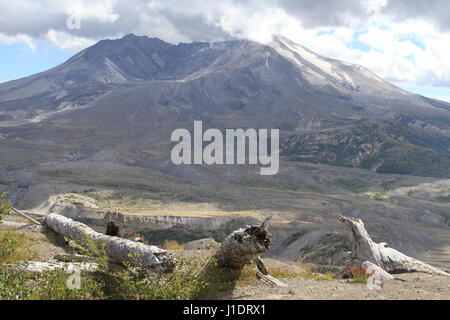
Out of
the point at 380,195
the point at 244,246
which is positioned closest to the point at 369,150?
the point at 380,195

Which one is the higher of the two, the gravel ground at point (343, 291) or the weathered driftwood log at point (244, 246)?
the weathered driftwood log at point (244, 246)

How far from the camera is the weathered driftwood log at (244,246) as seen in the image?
851 cm

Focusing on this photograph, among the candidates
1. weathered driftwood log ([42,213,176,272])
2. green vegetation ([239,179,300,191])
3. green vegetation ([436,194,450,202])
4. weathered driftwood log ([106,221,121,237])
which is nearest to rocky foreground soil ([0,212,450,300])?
weathered driftwood log ([42,213,176,272])

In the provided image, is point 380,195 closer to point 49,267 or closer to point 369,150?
point 369,150

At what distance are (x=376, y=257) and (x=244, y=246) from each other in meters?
5.17

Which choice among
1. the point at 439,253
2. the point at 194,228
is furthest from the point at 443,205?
Result: the point at 194,228

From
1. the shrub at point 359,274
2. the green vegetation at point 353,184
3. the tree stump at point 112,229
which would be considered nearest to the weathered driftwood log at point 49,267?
the tree stump at point 112,229

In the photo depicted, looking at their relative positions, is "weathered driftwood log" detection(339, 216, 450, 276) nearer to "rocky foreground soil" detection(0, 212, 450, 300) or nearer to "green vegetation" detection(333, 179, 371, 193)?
"rocky foreground soil" detection(0, 212, 450, 300)

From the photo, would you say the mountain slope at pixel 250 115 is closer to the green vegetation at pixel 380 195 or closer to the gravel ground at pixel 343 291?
the green vegetation at pixel 380 195

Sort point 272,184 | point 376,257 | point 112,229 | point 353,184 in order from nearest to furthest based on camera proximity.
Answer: point 112,229
point 376,257
point 272,184
point 353,184

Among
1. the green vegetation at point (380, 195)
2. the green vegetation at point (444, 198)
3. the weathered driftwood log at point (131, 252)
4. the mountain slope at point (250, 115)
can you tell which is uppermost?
the mountain slope at point (250, 115)

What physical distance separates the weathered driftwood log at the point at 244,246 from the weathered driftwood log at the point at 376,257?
418cm

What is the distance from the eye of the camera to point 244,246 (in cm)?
870

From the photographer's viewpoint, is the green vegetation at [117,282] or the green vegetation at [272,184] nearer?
the green vegetation at [117,282]
